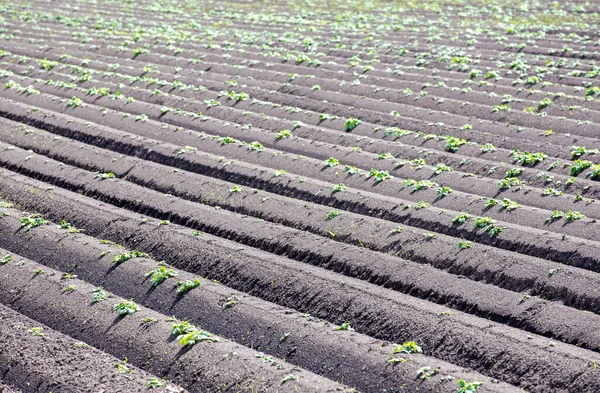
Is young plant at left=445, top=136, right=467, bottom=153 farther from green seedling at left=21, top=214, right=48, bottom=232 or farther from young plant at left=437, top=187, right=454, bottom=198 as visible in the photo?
green seedling at left=21, top=214, right=48, bottom=232

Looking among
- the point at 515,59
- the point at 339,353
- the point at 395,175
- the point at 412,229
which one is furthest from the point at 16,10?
the point at 339,353

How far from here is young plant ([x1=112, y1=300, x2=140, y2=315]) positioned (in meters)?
6.57

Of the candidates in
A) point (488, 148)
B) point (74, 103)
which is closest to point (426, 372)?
point (488, 148)

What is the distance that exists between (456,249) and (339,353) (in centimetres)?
206

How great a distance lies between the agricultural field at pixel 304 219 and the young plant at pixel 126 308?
0.07 feet

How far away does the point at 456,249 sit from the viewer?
24.2 ft

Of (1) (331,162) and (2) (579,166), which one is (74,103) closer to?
(1) (331,162)

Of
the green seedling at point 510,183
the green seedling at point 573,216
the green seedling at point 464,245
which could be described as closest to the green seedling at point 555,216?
the green seedling at point 573,216

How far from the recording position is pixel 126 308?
6.61 meters

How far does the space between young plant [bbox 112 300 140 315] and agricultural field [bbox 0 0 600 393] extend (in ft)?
0.07

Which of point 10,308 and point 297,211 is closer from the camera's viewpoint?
point 10,308

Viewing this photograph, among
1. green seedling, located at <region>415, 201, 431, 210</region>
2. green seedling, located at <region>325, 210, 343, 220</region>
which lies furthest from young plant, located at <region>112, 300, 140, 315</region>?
green seedling, located at <region>415, 201, 431, 210</region>

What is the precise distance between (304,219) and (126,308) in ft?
8.12

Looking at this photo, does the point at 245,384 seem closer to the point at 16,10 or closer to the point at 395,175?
the point at 395,175
